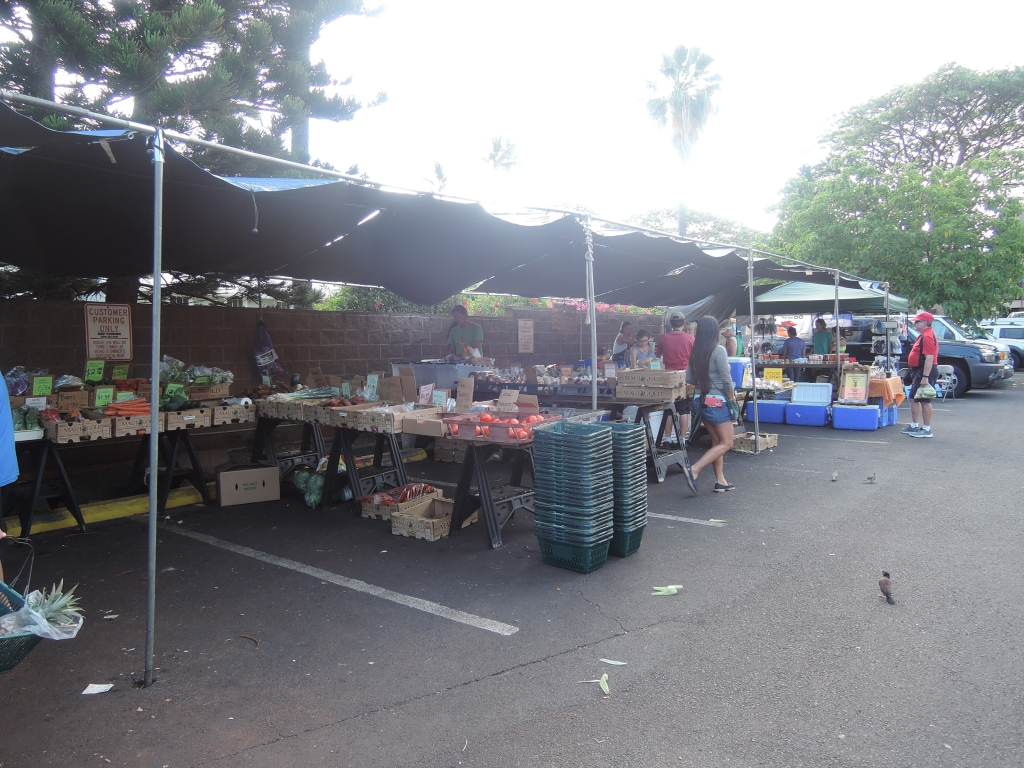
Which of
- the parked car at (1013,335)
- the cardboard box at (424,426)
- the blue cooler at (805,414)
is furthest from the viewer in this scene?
the parked car at (1013,335)

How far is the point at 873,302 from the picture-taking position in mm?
14930

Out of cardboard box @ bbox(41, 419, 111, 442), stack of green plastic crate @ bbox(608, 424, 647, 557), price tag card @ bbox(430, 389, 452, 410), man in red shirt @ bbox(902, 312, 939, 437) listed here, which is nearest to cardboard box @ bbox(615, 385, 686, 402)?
price tag card @ bbox(430, 389, 452, 410)

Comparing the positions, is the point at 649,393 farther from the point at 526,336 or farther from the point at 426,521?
the point at 526,336

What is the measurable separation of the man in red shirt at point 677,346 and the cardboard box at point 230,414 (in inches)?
209

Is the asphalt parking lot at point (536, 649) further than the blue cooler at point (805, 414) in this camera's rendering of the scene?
No

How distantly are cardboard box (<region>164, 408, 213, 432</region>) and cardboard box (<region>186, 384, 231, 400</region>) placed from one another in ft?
1.31

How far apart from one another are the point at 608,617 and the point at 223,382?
5.39 meters

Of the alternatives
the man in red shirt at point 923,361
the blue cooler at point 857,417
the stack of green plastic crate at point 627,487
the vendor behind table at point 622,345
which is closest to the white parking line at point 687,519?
the stack of green plastic crate at point 627,487

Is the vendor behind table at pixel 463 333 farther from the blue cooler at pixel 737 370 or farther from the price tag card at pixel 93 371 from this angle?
the price tag card at pixel 93 371

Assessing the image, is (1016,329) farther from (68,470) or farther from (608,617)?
(68,470)

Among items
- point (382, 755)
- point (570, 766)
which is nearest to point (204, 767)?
point (382, 755)

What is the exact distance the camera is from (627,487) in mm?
5055

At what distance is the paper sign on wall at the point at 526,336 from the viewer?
13797mm

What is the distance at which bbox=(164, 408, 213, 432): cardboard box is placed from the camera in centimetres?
656
